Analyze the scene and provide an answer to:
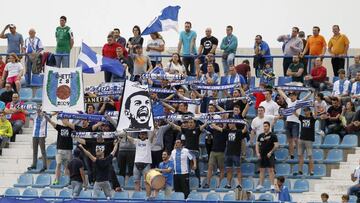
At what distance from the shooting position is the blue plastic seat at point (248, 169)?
147ft

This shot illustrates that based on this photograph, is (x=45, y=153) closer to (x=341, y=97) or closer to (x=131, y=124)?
(x=131, y=124)

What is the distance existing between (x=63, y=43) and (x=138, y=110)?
7.29m

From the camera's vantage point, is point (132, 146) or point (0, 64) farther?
point (0, 64)

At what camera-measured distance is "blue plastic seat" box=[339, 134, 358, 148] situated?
148ft

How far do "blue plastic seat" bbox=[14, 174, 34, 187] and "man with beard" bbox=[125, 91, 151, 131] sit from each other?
3.32 meters

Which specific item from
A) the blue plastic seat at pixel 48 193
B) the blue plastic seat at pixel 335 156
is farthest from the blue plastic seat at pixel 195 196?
the blue plastic seat at pixel 335 156

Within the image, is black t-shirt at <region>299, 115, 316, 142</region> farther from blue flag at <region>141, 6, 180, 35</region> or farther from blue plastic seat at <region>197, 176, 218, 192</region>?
blue flag at <region>141, 6, 180, 35</region>

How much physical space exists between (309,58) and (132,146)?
19.8 ft

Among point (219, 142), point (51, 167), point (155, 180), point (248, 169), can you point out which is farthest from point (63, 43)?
point (155, 180)

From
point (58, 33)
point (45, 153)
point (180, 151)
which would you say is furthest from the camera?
point (58, 33)

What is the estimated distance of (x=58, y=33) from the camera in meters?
50.6

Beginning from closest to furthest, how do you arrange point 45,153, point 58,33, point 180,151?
point 180,151, point 45,153, point 58,33

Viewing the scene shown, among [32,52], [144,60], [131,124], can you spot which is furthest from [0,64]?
[131,124]

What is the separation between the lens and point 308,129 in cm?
4441
